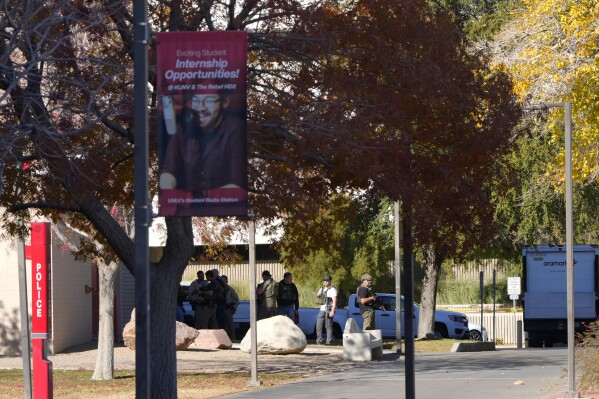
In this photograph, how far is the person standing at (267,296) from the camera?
90.5ft

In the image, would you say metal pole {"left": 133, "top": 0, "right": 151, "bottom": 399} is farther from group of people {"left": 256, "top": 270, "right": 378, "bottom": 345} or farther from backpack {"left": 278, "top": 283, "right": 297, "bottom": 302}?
backpack {"left": 278, "top": 283, "right": 297, "bottom": 302}

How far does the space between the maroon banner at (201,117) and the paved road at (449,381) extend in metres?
7.25

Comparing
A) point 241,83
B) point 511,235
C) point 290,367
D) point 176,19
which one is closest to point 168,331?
point 176,19

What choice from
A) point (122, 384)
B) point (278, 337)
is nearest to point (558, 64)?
point (278, 337)

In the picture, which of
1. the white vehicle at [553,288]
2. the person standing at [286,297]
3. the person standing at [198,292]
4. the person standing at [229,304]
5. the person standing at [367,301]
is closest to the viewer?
the person standing at [198,292]

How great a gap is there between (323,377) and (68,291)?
27.8 ft

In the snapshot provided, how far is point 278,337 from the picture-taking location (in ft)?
80.1

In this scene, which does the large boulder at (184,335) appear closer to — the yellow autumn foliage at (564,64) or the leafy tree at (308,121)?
the yellow autumn foliage at (564,64)

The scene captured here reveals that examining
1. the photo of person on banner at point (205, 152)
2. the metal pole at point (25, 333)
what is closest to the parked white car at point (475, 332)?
the metal pole at point (25, 333)

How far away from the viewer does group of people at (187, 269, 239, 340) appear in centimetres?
2672

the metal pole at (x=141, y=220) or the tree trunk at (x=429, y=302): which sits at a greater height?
the metal pole at (x=141, y=220)

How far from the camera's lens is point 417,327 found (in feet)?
119

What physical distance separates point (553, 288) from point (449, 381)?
14934 millimetres

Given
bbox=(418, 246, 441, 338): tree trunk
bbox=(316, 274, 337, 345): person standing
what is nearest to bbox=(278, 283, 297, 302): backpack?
bbox=(316, 274, 337, 345): person standing
